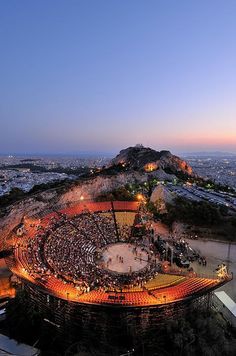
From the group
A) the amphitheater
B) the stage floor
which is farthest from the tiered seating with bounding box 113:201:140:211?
the stage floor

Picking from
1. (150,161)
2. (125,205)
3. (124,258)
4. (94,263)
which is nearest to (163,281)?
(124,258)

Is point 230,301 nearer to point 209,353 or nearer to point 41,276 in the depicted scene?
point 209,353

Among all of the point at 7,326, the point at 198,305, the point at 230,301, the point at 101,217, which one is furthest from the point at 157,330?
the point at 101,217

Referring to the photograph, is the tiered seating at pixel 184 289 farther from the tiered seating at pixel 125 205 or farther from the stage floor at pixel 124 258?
the tiered seating at pixel 125 205

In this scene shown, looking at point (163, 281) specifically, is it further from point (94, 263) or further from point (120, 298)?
point (94, 263)

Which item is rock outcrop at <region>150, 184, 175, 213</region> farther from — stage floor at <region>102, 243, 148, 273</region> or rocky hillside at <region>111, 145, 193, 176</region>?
rocky hillside at <region>111, 145, 193, 176</region>
